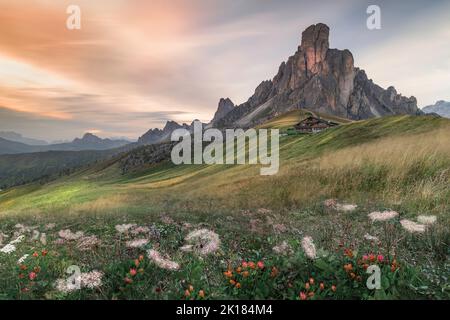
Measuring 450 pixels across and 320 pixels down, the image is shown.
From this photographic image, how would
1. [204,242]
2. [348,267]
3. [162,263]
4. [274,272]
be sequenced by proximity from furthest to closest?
[204,242]
[162,263]
[274,272]
[348,267]

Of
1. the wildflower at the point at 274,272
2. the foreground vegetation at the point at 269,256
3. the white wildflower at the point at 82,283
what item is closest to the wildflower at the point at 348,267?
the foreground vegetation at the point at 269,256

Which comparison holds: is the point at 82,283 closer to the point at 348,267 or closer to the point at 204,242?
the point at 204,242

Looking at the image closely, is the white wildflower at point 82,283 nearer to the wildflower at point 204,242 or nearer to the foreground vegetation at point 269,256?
the foreground vegetation at point 269,256

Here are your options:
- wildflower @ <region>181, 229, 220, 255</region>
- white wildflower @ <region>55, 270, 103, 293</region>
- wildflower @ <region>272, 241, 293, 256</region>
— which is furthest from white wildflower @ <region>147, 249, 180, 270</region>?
wildflower @ <region>272, 241, 293, 256</region>

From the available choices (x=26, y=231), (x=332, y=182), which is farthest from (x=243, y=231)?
(x=332, y=182)

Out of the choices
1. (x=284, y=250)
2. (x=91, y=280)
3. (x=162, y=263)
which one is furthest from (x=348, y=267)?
(x=91, y=280)

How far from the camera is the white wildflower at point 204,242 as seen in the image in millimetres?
6328

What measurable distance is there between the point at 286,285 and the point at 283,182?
16.0 meters

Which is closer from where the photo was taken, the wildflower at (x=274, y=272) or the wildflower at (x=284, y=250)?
the wildflower at (x=274, y=272)

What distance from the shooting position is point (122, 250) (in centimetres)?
723

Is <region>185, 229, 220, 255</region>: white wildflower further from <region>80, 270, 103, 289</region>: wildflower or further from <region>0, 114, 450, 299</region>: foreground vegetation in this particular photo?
<region>80, 270, 103, 289</region>: wildflower

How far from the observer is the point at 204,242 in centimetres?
702

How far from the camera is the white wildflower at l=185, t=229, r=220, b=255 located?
20.8 feet
